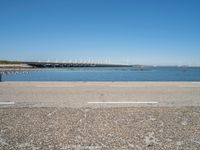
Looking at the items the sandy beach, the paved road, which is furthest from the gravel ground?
the paved road

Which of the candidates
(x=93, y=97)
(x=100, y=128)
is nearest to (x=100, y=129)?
(x=100, y=128)

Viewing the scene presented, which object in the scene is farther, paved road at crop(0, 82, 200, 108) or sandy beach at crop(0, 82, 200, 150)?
paved road at crop(0, 82, 200, 108)

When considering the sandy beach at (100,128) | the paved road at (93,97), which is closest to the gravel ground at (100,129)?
the sandy beach at (100,128)

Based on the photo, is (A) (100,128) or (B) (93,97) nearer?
(A) (100,128)

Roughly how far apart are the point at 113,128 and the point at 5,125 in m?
2.59

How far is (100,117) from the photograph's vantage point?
261 inches

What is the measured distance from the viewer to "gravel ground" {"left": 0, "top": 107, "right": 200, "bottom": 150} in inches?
181

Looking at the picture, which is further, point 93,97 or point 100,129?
point 93,97

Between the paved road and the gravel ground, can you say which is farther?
the paved road

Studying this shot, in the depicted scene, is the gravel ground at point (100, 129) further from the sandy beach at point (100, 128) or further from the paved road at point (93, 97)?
the paved road at point (93, 97)

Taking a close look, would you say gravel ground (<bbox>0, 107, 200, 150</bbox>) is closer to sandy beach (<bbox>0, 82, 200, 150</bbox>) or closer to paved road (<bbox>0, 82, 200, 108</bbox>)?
sandy beach (<bbox>0, 82, 200, 150</bbox>)

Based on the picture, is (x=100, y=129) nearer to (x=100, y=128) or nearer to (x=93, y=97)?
(x=100, y=128)

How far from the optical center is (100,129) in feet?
18.1

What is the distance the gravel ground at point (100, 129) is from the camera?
4.61 meters
